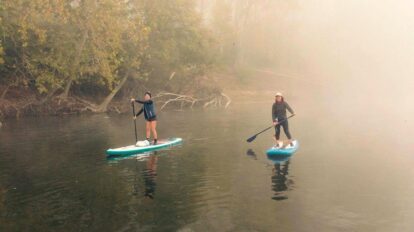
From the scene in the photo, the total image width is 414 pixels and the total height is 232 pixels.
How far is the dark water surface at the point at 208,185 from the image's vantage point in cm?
1134

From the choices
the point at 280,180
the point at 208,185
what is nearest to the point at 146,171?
the point at 208,185

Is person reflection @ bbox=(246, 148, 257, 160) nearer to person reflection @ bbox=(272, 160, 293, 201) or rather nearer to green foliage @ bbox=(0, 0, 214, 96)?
person reflection @ bbox=(272, 160, 293, 201)

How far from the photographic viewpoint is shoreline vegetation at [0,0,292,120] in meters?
38.0

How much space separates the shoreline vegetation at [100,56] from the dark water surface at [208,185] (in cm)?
1365

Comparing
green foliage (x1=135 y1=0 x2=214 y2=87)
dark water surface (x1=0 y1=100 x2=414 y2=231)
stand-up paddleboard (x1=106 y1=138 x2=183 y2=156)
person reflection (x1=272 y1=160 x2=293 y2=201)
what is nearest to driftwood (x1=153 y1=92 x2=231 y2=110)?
green foliage (x1=135 y1=0 x2=214 y2=87)

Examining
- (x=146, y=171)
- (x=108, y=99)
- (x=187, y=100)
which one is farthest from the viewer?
(x=187, y=100)

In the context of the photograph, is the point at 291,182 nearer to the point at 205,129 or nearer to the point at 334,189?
the point at 334,189

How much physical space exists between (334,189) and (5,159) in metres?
13.8

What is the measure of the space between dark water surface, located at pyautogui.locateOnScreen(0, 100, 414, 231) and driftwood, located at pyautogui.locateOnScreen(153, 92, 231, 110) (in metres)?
22.8

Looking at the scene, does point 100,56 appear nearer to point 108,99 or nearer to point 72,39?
point 72,39

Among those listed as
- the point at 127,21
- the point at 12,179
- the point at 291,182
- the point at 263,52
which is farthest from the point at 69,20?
the point at 263,52

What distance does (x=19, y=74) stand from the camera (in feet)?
132

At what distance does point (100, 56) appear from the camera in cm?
3919

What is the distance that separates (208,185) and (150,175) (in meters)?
2.56
